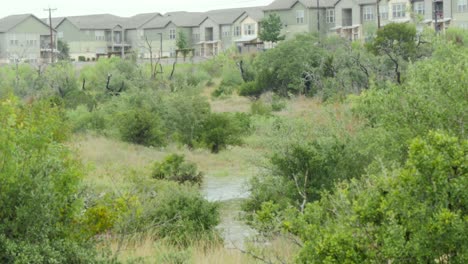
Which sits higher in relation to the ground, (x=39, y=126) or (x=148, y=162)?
(x=39, y=126)

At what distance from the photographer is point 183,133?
4166 centimetres

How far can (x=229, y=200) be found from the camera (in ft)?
96.7

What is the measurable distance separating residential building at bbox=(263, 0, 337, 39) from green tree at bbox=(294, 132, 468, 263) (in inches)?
3444

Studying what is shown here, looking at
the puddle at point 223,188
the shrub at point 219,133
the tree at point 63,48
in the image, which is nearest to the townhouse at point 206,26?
the tree at point 63,48

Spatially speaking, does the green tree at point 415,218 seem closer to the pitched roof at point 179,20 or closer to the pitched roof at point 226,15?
the pitched roof at point 226,15

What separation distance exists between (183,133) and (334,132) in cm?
1938

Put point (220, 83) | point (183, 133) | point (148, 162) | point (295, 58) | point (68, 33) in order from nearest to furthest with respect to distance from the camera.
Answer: point (148, 162)
point (183, 133)
point (295, 58)
point (220, 83)
point (68, 33)

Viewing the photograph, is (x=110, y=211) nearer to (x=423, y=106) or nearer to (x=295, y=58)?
(x=423, y=106)

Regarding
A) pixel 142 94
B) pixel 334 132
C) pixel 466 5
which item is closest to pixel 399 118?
pixel 334 132

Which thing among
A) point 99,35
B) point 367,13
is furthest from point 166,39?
point 367,13

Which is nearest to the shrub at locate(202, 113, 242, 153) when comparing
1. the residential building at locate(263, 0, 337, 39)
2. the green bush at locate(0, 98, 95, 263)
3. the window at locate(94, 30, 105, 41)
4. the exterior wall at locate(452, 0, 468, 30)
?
the green bush at locate(0, 98, 95, 263)

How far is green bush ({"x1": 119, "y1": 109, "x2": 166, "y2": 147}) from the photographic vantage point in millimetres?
39688

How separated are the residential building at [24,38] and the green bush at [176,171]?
77056 mm

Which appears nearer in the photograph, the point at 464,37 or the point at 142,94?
the point at 142,94
